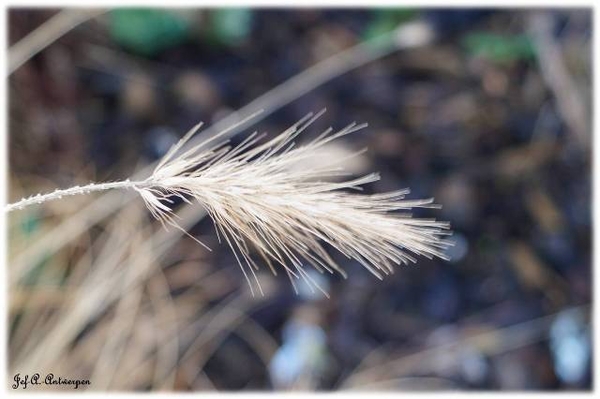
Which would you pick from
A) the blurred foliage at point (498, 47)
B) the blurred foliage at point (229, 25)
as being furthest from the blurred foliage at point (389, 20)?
the blurred foliage at point (229, 25)

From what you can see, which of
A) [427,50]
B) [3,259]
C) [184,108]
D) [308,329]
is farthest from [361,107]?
[3,259]

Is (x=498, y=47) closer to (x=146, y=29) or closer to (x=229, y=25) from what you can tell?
(x=229, y=25)

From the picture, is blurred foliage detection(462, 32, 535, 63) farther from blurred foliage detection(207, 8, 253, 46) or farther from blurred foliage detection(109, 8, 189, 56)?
blurred foliage detection(109, 8, 189, 56)

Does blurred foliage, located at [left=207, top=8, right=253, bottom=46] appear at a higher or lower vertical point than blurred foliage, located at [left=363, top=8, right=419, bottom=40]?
lower

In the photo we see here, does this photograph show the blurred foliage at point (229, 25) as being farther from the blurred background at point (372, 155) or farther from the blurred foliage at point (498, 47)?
the blurred foliage at point (498, 47)

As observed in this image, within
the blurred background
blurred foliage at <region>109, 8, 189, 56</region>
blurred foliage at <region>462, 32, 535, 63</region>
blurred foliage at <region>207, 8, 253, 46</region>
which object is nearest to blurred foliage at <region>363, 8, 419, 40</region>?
the blurred background

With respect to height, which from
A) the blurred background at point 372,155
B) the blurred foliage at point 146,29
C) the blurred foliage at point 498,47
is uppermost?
the blurred foliage at point 498,47

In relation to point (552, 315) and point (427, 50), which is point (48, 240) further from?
point (552, 315)

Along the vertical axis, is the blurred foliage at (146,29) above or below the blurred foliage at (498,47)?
below
